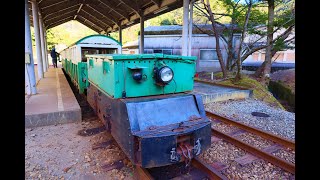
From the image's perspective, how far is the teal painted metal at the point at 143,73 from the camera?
3.10 m

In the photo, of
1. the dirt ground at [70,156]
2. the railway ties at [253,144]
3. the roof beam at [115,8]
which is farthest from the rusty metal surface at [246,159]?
the roof beam at [115,8]

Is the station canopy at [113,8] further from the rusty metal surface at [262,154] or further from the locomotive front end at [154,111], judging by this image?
the locomotive front end at [154,111]

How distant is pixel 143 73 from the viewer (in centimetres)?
321

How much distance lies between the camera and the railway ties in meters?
3.61

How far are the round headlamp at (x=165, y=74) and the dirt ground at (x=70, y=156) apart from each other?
1.61 m

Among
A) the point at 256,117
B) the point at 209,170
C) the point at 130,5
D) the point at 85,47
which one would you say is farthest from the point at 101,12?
the point at 209,170

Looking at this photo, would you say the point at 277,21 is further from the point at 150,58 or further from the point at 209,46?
the point at 150,58

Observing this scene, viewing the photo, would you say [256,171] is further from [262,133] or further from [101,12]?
[101,12]

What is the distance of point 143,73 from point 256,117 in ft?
14.5

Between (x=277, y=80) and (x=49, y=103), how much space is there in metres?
16.1

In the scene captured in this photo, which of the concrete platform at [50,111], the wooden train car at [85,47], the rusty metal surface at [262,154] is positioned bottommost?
A: the rusty metal surface at [262,154]

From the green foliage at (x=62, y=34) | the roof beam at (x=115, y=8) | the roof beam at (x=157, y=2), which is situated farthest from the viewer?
the green foliage at (x=62, y=34)

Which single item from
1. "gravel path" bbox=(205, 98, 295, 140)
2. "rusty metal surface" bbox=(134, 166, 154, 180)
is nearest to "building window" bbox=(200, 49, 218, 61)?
"gravel path" bbox=(205, 98, 295, 140)

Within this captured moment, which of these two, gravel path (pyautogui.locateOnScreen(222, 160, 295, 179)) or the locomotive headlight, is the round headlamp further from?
gravel path (pyautogui.locateOnScreen(222, 160, 295, 179))
